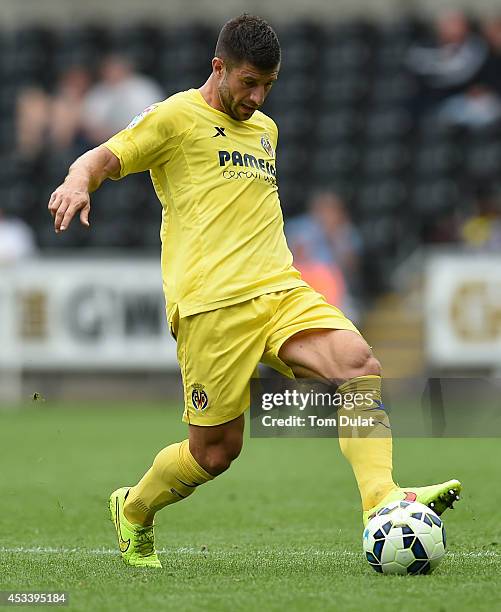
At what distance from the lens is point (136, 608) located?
13.9ft

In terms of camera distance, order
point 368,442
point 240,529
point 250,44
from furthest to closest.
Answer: point 240,529
point 250,44
point 368,442

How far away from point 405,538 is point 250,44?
197 centimetres

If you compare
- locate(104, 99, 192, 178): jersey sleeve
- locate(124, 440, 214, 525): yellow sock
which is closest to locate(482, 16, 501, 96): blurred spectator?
locate(104, 99, 192, 178): jersey sleeve

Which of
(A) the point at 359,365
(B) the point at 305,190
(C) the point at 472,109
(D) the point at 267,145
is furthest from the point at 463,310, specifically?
(A) the point at 359,365

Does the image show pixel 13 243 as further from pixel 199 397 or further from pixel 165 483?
pixel 199 397

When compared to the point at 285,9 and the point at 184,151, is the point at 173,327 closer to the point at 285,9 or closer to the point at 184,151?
the point at 184,151

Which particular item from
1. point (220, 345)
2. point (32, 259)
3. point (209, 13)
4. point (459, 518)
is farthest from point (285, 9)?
point (220, 345)

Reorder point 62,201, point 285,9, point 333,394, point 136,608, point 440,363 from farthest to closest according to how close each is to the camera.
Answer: point 285,9 → point 440,363 → point 333,394 → point 62,201 → point 136,608

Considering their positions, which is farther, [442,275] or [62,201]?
[442,275]

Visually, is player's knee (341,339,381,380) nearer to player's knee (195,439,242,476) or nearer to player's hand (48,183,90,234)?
player's knee (195,439,242,476)

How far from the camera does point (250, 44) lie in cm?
510

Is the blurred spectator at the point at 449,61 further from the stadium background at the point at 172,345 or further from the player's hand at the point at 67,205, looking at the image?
the player's hand at the point at 67,205

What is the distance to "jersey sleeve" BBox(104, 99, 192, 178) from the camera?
507cm

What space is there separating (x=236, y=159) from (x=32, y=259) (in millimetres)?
9552
